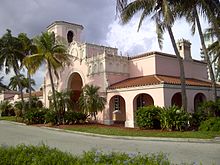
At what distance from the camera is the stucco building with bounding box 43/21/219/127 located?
2305 cm

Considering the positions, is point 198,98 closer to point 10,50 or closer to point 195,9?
point 195,9

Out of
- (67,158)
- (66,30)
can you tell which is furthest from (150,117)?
(66,30)

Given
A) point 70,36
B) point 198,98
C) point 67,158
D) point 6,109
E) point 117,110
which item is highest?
point 70,36

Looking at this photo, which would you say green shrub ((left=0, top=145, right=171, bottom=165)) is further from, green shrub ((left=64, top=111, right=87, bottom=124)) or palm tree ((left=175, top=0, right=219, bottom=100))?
green shrub ((left=64, top=111, right=87, bottom=124))

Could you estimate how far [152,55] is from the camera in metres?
26.7

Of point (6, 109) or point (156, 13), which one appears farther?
point (6, 109)

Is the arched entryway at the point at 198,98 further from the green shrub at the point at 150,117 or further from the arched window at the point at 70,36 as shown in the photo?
the arched window at the point at 70,36

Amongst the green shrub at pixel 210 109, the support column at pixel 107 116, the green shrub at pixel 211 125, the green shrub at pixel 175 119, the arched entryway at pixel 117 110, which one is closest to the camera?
the green shrub at pixel 211 125

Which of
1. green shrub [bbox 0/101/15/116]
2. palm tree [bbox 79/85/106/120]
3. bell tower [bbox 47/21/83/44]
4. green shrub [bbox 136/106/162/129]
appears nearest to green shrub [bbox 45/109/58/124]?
palm tree [bbox 79/85/106/120]

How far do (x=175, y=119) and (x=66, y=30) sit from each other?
69.5ft

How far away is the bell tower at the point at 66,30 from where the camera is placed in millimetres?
34250

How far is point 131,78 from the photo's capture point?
91.2ft

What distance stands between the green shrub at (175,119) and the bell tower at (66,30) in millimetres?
19732

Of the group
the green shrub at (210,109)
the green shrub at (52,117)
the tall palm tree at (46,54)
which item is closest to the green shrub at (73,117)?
the green shrub at (52,117)
